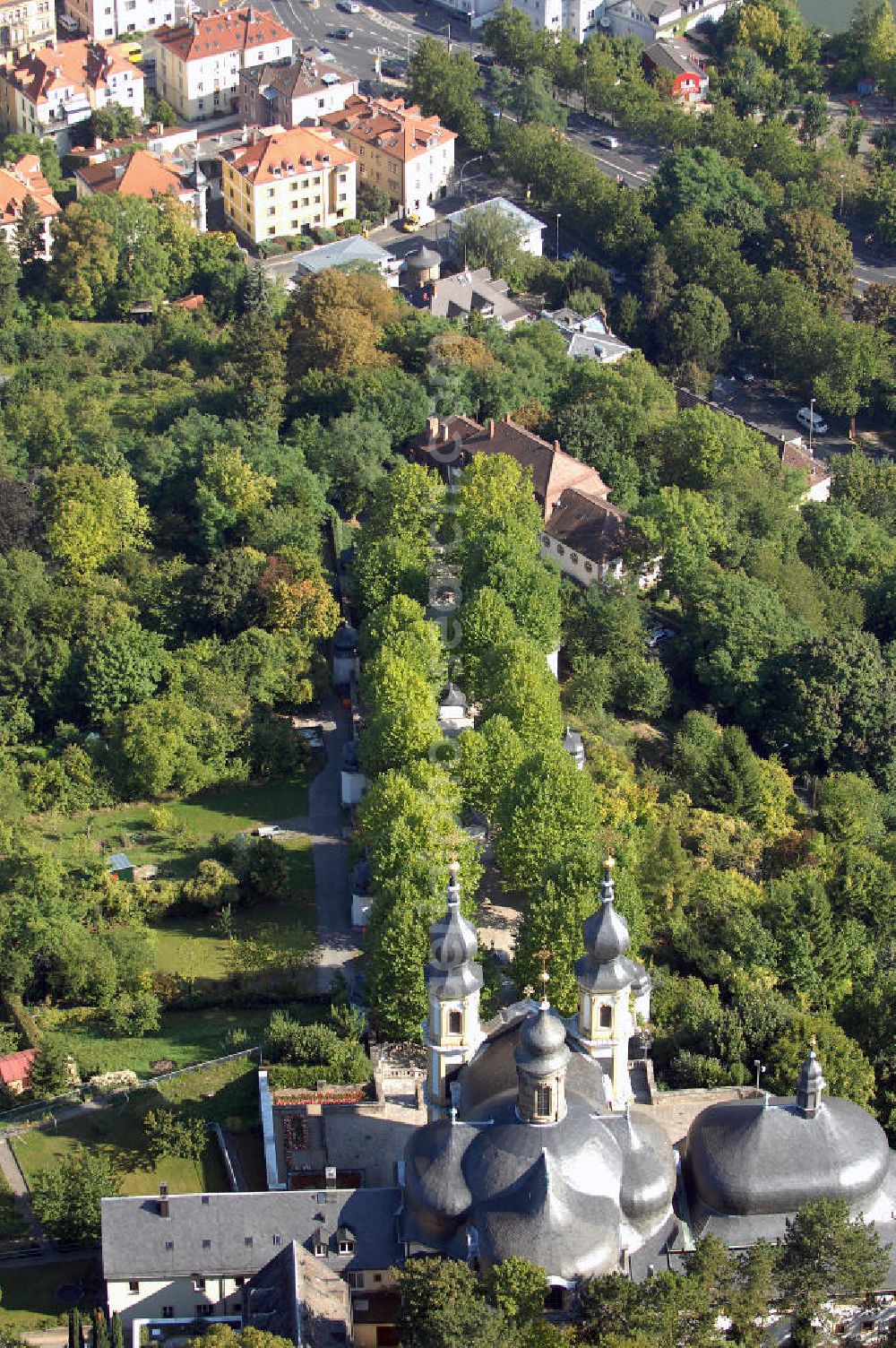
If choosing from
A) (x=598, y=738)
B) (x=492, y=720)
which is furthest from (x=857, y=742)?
(x=492, y=720)

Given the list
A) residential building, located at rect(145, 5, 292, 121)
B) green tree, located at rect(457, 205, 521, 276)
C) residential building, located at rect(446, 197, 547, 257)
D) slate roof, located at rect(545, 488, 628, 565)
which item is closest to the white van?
residential building, located at rect(446, 197, 547, 257)

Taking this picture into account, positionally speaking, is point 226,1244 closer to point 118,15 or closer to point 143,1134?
point 143,1134

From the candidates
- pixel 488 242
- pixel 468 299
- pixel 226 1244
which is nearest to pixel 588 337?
pixel 468 299

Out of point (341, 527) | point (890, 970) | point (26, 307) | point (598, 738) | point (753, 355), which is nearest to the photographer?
point (890, 970)

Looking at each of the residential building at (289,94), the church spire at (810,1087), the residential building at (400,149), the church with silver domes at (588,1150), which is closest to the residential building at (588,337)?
the residential building at (400,149)

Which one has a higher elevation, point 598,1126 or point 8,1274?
point 598,1126

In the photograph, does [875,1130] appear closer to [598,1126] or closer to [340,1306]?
[598,1126]

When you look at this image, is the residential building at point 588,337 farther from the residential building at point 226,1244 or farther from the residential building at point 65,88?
the residential building at point 226,1244
